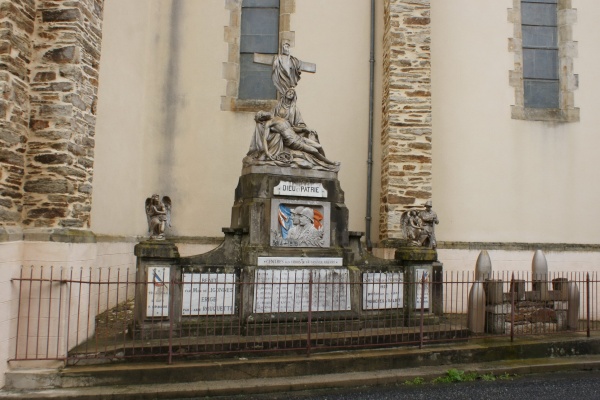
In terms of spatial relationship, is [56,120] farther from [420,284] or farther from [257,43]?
[257,43]

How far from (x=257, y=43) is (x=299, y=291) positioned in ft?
21.4

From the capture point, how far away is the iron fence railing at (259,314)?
6176 mm

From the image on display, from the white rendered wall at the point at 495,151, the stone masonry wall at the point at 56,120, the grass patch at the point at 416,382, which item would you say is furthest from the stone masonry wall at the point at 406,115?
the stone masonry wall at the point at 56,120

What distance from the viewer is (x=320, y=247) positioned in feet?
25.4

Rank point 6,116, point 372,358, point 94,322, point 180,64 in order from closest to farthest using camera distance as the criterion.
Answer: point 6,116 → point 372,358 → point 94,322 → point 180,64

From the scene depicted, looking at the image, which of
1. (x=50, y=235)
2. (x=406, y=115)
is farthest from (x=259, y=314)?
(x=406, y=115)

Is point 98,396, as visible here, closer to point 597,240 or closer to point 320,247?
point 320,247

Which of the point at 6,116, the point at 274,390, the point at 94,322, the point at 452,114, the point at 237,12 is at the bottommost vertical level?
the point at 274,390

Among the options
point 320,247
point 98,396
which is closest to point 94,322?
point 98,396

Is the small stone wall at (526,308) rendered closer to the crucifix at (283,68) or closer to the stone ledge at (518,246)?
the stone ledge at (518,246)

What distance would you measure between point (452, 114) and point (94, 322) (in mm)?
8360

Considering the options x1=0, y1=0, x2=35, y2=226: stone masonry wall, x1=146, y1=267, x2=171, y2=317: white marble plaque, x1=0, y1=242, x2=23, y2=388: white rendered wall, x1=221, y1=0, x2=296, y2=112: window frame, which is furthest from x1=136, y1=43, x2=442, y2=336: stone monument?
x1=221, y1=0, x2=296, y2=112: window frame

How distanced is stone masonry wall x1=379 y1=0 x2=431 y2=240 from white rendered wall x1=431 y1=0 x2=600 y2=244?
2.77 ft

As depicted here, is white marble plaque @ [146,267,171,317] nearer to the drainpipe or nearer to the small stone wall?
the small stone wall
